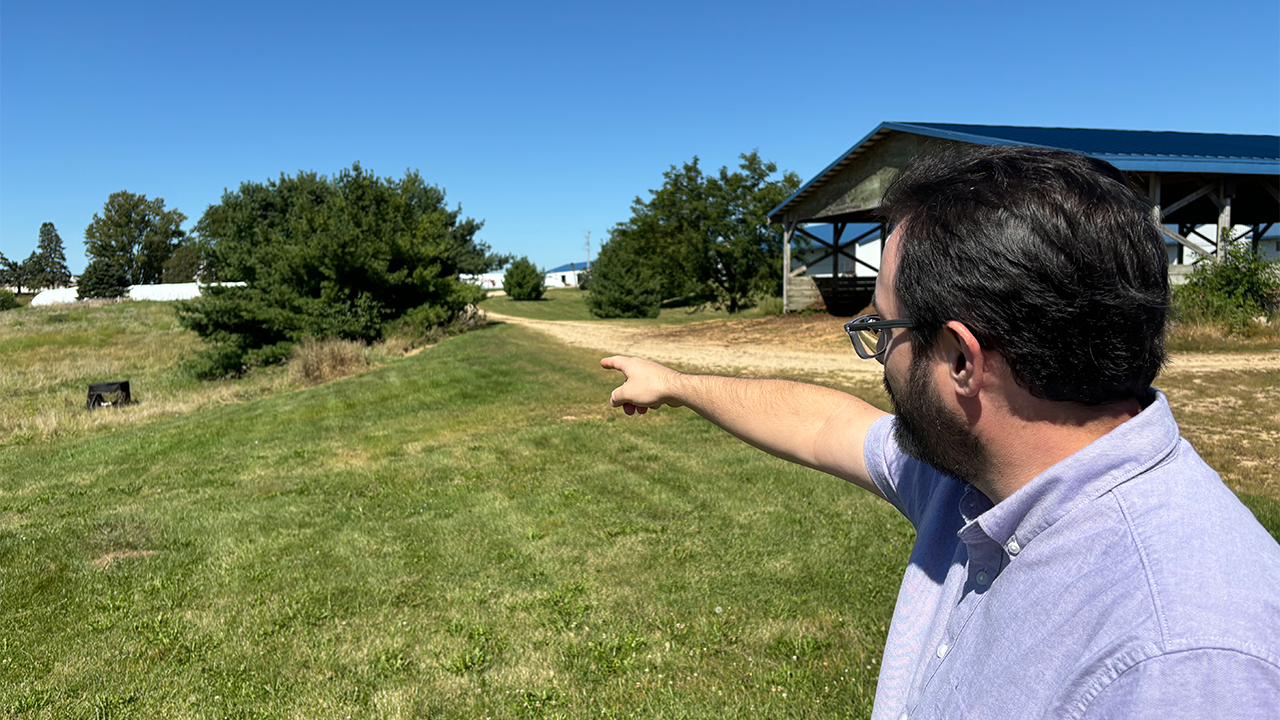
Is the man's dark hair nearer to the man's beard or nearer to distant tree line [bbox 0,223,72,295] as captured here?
the man's beard

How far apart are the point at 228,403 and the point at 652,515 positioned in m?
11.2

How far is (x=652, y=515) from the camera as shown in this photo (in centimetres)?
605

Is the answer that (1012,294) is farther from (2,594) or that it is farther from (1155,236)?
(2,594)

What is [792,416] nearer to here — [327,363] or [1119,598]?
[1119,598]

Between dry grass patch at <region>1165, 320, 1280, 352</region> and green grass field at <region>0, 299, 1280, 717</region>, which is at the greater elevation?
dry grass patch at <region>1165, 320, 1280, 352</region>

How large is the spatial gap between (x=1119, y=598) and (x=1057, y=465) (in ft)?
0.63

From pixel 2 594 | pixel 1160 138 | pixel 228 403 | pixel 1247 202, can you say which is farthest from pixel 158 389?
pixel 1247 202

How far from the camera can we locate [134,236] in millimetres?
88000

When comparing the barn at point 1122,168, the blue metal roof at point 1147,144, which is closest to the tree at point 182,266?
the barn at point 1122,168

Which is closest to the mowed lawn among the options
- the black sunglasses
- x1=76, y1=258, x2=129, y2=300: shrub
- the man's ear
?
the black sunglasses

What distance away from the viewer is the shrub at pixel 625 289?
42375 millimetres

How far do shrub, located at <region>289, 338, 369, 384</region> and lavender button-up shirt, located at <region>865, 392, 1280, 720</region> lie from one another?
17.2m

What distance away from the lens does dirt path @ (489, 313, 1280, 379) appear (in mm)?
11977

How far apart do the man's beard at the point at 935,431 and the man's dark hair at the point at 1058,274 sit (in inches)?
4.9
